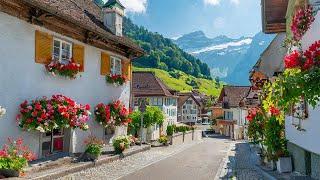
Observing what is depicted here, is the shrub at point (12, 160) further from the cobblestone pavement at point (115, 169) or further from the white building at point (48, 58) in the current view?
the cobblestone pavement at point (115, 169)

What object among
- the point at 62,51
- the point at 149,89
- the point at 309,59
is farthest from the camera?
the point at 149,89

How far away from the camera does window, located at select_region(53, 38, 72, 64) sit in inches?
706

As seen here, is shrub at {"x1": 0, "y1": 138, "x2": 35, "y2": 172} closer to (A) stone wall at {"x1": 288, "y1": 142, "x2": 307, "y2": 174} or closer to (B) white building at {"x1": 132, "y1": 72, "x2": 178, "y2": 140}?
(A) stone wall at {"x1": 288, "y1": 142, "x2": 307, "y2": 174}

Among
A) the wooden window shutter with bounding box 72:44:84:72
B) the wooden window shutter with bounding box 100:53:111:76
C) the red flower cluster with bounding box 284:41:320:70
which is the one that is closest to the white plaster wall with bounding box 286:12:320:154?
the red flower cluster with bounding box 284:41:320:70

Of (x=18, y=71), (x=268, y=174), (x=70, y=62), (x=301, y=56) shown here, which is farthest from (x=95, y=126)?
(x=301, y=56)

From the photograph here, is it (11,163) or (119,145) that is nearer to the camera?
(11,163)

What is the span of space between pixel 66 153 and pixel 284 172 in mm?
9112

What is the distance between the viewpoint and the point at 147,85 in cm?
7206

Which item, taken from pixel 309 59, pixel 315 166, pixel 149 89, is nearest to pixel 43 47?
pixel 315 166

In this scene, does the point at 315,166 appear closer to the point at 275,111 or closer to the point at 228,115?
the point at 275,111

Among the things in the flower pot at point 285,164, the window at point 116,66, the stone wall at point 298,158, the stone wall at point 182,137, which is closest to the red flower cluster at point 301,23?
the stone wall at point 298,158

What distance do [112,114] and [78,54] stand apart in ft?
15.1

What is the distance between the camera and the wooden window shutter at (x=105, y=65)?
22.4 m

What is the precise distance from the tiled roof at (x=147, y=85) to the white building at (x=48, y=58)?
47016 mm
